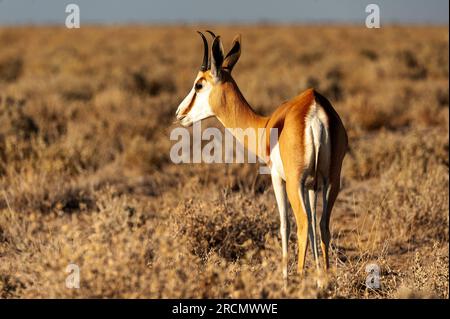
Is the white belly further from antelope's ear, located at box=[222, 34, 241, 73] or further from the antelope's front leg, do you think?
antelope's ear, located at box=[222, 34, 241, 73]

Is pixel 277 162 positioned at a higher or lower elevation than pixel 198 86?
lower

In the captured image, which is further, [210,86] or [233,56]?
[233,56]

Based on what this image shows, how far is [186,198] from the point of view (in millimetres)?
6922

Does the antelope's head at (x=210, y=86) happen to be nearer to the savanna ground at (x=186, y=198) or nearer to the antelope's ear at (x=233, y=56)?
the antelope's ear at (x=233, y=56)

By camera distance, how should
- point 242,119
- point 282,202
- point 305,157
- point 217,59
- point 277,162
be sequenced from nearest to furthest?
1. point 305,157
2. point 277,162
3. point 282,202
4. point 217,59
5. point 242,119

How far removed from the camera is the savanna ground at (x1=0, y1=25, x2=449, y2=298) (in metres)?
4.09

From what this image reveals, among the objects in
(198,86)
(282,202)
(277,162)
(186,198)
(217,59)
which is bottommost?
(186,198)

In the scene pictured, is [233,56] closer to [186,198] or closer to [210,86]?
[210,86]

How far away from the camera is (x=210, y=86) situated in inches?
205

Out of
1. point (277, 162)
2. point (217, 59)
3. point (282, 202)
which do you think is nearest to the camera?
point (277, 162)

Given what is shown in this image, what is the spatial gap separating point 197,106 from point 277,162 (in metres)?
0.99

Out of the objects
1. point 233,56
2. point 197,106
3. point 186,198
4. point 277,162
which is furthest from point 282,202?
point 186,198
